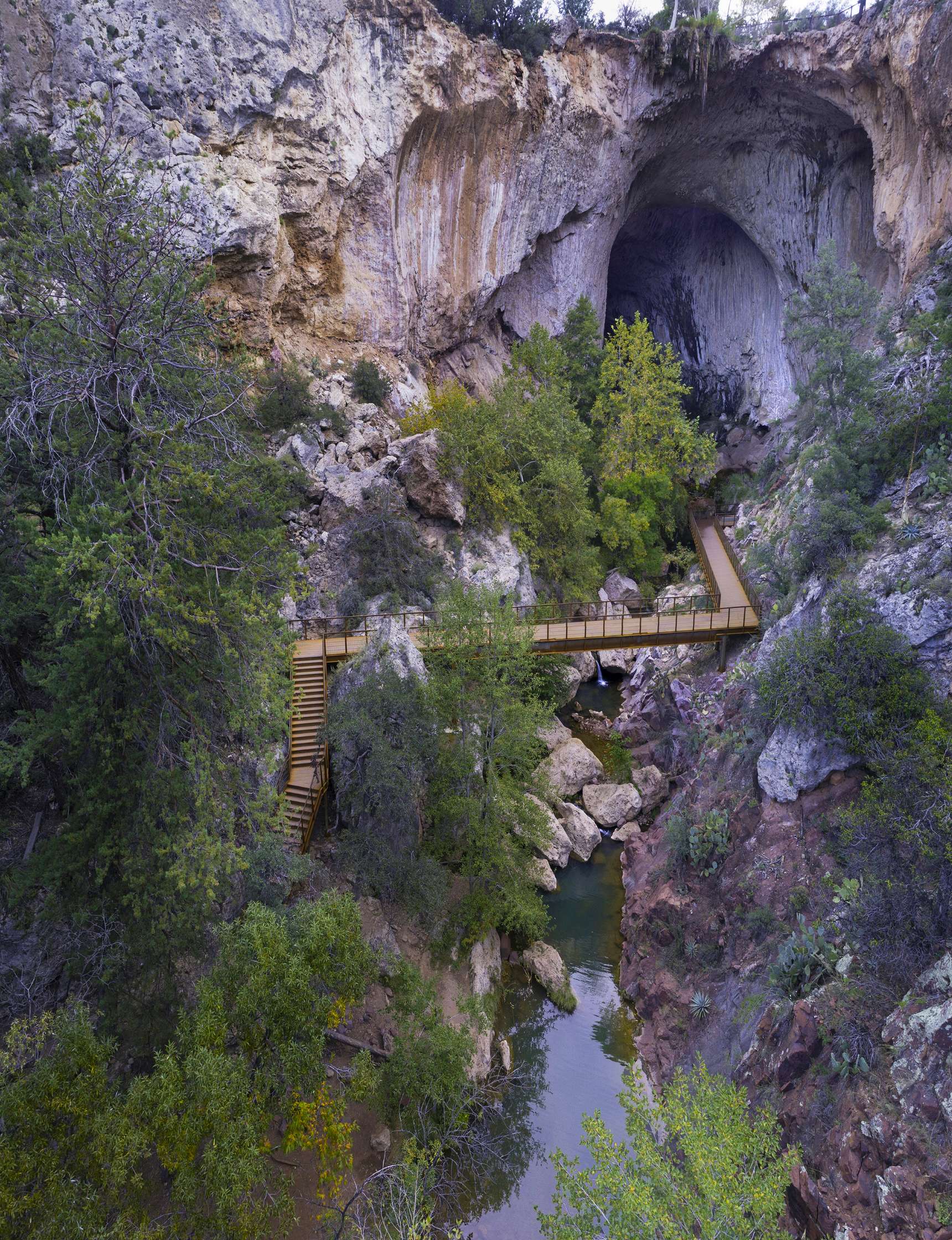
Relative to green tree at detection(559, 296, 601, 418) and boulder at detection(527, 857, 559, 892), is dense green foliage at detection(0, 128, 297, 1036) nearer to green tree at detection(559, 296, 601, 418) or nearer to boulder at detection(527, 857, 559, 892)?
boulder at detection(527, 857, 559, 892)

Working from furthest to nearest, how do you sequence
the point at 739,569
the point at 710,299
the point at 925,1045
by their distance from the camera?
the point at 710,299 → the point at 739,569 → the point at 925,1045

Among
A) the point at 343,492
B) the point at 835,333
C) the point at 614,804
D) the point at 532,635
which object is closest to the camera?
the point at 532,635

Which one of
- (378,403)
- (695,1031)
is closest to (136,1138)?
(695,1031)

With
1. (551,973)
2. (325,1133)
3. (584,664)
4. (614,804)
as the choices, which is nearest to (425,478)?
(584,664)

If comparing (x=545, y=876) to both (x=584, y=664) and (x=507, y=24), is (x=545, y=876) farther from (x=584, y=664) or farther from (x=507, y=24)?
(x=507, y=24)

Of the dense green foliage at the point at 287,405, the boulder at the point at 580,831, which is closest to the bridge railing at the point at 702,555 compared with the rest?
the boulder at the point at 580,831
